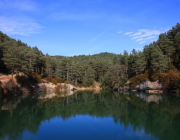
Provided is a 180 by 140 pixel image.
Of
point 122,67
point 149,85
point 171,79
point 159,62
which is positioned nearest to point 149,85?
point 149,85

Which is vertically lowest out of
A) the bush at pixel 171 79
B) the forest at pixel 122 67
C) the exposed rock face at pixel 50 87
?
the exposed rock face at pixel 50 87

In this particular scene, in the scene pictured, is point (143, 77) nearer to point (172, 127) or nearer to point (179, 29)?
point (179, 29)

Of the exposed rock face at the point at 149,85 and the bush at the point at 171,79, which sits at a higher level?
the bush at the point at 171,79

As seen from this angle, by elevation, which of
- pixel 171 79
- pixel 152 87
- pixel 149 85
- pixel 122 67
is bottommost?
pixel 152 87

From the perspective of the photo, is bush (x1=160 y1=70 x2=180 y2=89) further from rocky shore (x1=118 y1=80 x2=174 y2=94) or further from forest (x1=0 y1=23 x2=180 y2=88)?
rocky shore (x1=118 y1=80 x2=174 y2=94)

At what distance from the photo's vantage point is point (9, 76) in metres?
38.9

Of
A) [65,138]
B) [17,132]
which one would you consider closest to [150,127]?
[65,138]

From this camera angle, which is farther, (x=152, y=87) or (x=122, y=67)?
(x=122, y=67)

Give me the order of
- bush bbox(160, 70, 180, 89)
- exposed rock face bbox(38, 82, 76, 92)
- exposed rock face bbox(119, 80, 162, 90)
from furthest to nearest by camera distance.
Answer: exposed rock face bbox(38, 82, 76, 92), exposed rock face bbox(119, 80, 162, 90), bush bbox(160, 70, 180, 89)

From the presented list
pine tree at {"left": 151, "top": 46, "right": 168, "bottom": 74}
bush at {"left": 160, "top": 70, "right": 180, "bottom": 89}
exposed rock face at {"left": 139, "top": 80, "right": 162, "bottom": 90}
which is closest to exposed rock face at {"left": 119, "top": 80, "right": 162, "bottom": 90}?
exposed rock face at {"left": 139, "top": 80, "right": 162, "bottom": 90}

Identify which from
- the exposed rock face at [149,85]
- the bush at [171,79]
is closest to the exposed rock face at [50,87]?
the exposed rock face at [149,85]

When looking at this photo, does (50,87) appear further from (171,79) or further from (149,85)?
(171,79)

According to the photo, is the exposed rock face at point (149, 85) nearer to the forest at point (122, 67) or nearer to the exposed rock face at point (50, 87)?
the forest at point (122, 67)

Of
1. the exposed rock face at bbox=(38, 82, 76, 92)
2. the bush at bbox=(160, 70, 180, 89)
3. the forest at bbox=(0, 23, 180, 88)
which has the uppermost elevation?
the forest at bbox=(0, 23, 180, 88)
